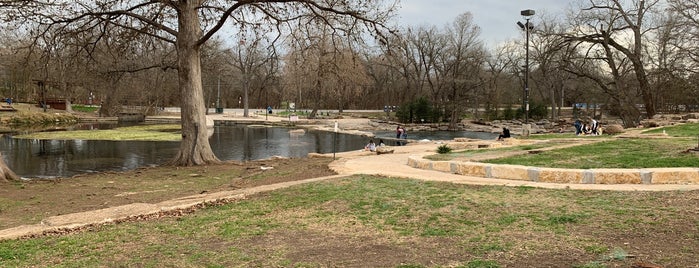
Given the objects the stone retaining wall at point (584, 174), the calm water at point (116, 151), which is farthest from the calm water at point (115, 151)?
the stone retaining wall at point (584, 174)

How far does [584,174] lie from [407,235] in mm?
5566

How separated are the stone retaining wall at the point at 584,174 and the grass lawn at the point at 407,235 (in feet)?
4.82

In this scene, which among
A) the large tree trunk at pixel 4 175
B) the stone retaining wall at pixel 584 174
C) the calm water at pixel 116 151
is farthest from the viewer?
the calm water at pixel 116 151

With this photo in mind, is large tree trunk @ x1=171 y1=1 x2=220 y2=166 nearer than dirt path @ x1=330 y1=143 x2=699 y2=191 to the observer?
No

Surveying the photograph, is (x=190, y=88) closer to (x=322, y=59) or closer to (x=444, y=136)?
(x=322, y=59)

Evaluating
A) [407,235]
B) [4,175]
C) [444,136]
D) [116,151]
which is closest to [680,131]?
[407,235]

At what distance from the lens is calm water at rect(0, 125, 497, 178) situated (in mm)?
21531

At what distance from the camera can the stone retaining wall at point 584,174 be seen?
9.59m

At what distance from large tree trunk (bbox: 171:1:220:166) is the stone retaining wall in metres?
8.88

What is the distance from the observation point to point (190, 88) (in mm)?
16812

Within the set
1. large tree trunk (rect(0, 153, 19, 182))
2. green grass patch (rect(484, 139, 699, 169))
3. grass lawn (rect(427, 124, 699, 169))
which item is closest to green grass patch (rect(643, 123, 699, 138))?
grass lawn (rect(427, 124, 699, 169))

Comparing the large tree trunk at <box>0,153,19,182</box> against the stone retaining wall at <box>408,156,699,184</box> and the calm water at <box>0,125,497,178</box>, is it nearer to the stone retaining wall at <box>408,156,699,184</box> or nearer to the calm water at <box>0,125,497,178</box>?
the calm water at <box>0,125,497,178</box>

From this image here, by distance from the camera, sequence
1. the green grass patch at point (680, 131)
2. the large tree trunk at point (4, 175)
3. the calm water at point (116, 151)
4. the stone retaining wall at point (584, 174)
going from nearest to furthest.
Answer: the stone retaining wall at point (584, 174), the large tree trunk at point (4, 175), the green grass patch at point (680, 131), the calm water at point (116, 151)

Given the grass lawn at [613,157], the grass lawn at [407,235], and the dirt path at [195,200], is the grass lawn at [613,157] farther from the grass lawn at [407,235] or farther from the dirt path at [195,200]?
the grass lawn at [407,235]
